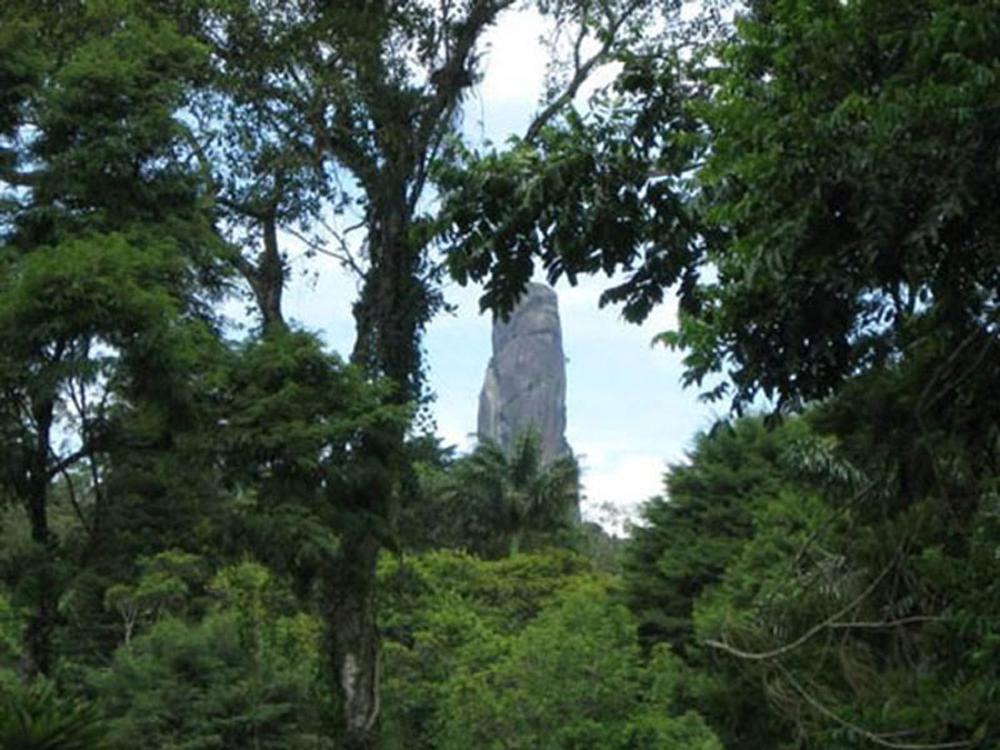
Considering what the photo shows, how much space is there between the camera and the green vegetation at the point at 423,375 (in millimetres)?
5852

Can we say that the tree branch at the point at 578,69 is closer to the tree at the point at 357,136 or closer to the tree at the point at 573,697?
the tree at the point at 357,136

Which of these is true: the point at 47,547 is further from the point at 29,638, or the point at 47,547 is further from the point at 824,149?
the point at 824,149

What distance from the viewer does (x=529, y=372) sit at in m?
108

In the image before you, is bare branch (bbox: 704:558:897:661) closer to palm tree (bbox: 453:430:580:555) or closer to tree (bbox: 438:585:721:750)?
tree (bbox: 438:585:721:750)

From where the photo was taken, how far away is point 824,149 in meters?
5.52

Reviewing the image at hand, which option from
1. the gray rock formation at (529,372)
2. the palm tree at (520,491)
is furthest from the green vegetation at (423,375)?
the gray rock formation at (529,372)

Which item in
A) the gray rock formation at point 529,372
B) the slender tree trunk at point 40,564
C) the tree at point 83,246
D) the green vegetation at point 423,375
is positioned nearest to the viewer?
the green vegetation at point 423,375

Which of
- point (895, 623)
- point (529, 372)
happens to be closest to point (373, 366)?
point (895, 623)

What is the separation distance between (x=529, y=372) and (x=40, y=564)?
9394 centimetres

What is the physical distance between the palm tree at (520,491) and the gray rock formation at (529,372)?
6400 centimetres

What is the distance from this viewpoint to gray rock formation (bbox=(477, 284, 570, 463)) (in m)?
104

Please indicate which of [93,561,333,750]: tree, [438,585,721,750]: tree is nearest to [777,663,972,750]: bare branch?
[93,561,333,750]: tree

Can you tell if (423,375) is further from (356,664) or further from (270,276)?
(356,664)

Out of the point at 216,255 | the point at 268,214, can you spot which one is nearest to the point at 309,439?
the point at 216,255
